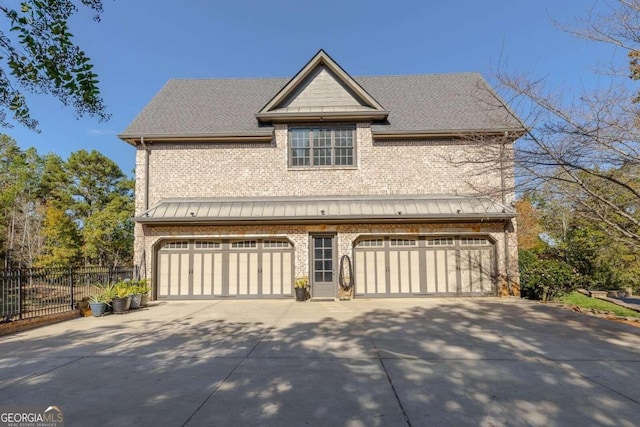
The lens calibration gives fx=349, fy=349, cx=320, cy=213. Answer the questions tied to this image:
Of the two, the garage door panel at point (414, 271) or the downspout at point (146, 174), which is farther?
the downspout at point (146, 174)

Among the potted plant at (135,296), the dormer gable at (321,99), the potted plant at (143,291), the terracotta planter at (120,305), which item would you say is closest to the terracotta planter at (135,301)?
the potted plant at (135,296)

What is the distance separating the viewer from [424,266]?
14.1m

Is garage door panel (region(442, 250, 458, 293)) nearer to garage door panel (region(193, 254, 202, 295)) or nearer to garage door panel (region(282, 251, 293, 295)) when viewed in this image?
garage door panel (region(282, 251, 293, 295))

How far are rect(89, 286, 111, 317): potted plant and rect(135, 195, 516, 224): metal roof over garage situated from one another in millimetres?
3205

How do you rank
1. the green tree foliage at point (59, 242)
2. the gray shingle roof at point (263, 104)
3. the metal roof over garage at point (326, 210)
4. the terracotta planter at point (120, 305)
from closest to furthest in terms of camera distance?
the terracotta planter at point (120, 305), the metal roof over garage at point (326, 210), the gray shingle roof at point (263, 104), the green tree foliage at point (59, 242)

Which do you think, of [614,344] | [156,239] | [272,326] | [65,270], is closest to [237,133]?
[156,239]

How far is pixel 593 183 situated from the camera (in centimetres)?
934

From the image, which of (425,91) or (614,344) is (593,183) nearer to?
(614,344)

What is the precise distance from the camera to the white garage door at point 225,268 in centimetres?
1405

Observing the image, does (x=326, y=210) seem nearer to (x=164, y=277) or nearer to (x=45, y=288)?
(x=164, y=277)

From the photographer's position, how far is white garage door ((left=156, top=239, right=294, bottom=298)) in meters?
14.1

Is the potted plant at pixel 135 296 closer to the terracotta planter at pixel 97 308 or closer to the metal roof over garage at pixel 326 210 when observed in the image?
the terracotta planter at pixel 97 308

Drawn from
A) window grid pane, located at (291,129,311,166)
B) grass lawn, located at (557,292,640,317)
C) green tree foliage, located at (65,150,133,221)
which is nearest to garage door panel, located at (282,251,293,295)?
window grid pane, located at (291,129,311,166)

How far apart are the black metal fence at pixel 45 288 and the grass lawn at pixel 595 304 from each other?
54.8 ft
